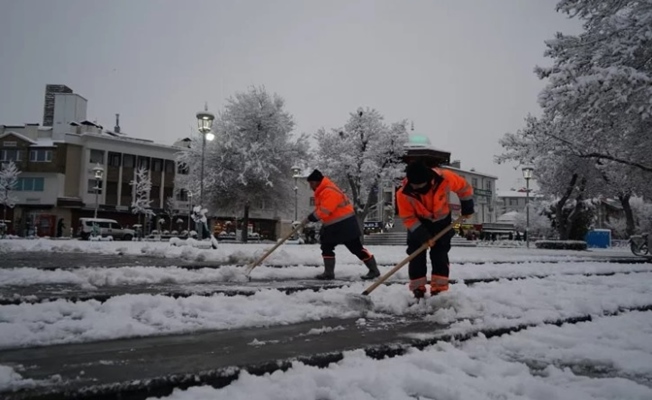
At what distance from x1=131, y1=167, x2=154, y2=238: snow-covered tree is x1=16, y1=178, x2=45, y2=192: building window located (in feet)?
27.2

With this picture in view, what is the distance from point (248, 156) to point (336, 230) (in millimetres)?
23316

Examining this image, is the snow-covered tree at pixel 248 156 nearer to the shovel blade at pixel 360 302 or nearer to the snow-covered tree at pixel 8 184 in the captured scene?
the snow-covered tree at pixel 8 184

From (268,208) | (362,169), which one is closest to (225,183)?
(268,208)

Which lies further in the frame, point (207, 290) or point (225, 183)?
point (225, 183)

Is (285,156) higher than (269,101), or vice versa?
(269,101)

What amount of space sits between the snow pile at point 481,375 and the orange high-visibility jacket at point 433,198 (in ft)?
6.55

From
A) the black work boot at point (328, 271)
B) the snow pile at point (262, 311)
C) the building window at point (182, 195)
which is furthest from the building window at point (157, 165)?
the snow pile at point (262, 311)

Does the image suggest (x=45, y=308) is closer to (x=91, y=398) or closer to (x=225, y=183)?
(x=91, y=398)

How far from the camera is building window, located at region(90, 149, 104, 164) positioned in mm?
47878

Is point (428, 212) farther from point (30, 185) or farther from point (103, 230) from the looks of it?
point (30, 185)

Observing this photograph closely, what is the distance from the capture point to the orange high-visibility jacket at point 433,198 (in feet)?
17.8

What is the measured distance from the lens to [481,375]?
111 inches

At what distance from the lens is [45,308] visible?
4137 millimetres

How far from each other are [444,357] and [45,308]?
346 cm
